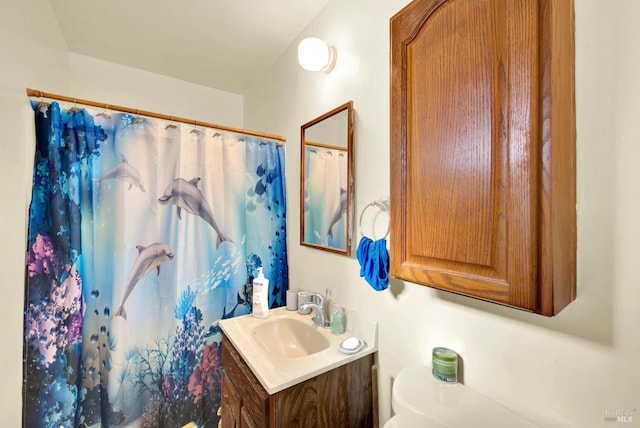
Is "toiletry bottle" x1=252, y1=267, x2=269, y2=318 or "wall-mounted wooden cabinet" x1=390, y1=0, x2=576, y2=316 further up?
"wall-mounted wooden cabinet" x1=390, y1=0, x2=576, y2=316

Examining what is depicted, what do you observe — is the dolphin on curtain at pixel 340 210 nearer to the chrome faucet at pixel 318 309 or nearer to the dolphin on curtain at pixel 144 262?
the chrome faucet at pixel 318 309

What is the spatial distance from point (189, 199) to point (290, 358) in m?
1.03

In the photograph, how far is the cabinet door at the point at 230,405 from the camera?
3.71ft

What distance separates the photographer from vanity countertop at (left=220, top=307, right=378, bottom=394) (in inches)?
35.6

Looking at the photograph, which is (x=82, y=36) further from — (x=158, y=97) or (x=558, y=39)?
(x=558, y=39)

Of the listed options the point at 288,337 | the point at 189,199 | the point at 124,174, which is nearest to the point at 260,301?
the point at 288,337

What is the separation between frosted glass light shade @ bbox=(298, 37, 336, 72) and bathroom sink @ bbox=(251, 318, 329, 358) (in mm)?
1344

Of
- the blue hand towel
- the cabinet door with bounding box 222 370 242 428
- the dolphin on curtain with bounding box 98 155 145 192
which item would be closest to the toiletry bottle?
the cabinet door with bounding box 222 370 242 428

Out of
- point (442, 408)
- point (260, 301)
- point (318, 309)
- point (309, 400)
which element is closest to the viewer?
point (442, 408)

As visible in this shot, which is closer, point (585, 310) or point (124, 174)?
point (585, 310)

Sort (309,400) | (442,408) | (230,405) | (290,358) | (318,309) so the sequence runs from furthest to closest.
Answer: (318,309), (230,405), (290,358), (309,400), (442,408)

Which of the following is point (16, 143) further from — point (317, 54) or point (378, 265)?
point (378, 265)

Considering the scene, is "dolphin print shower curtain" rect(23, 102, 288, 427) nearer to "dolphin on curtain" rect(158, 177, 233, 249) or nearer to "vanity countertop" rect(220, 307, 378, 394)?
"dolphin on curtain" rect(158, 177, 233, 249)

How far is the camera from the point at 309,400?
0.94 m
